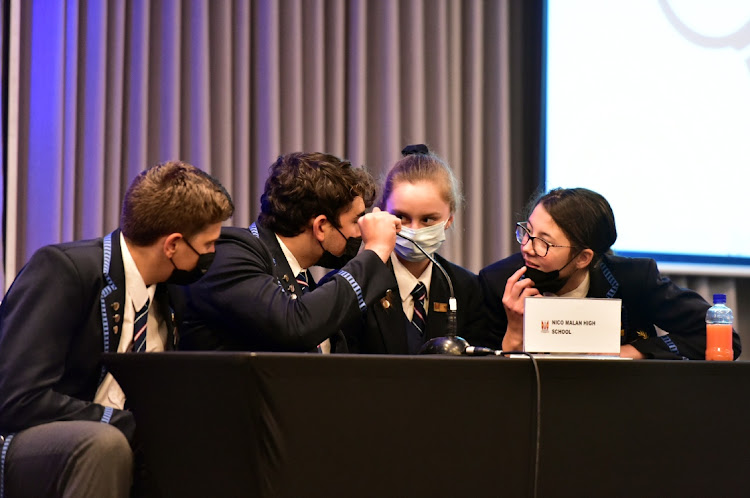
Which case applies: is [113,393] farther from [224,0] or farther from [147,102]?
[224,0]

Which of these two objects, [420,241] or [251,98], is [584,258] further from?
[251,98]

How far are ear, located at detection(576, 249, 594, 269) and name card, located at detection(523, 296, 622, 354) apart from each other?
734 millimetres

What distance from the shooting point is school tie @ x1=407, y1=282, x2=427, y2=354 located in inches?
99.0

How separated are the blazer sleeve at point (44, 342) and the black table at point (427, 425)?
18 cm

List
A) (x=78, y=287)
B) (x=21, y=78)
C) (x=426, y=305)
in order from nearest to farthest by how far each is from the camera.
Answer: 1. (x=78, y=287)
2. (x=426, y=305)
3. (x=21, y=78)

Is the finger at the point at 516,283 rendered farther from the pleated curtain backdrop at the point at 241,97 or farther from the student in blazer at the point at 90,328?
the pleated curtain backdrop at the point at 241,97

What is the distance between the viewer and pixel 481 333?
2662 mm

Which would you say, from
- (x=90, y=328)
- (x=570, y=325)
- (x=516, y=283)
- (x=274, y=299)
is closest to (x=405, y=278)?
(x=516, y=283)

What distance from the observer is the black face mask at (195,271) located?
1.98 meters

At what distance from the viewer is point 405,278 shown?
8.70 feet

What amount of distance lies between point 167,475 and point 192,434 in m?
0.11

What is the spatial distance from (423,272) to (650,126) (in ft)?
5.61

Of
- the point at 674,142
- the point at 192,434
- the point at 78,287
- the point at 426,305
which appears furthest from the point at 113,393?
the point at 674,142

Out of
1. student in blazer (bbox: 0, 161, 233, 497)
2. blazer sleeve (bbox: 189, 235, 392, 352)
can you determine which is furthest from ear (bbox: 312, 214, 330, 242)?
student in blazer (bbox: 0, 161, 233, 497)
